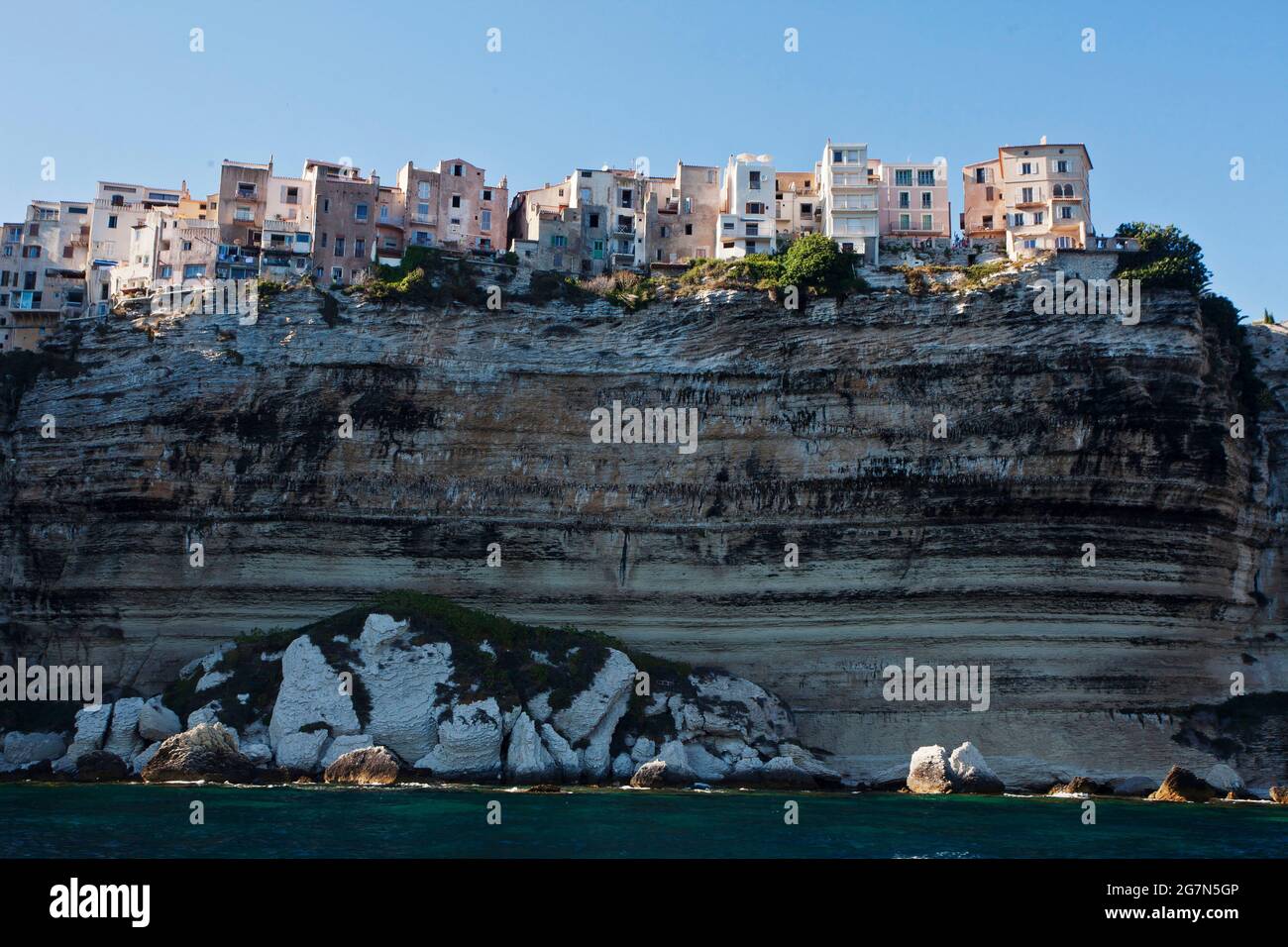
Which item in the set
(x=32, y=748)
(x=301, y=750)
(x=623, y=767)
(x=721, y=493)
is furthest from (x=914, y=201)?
(x=32, y=748)

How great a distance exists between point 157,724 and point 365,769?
637 cm

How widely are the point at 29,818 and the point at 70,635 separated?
56.0 ft

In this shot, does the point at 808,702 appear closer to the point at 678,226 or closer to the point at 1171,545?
the point at 1171,545

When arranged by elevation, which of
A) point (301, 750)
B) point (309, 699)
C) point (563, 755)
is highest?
point (309, 699)

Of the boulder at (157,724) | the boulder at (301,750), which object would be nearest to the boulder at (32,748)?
the boulder at (157,724)

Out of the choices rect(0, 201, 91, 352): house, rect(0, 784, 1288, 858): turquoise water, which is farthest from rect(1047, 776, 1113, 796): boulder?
rect(0, 201, 91, 352): house

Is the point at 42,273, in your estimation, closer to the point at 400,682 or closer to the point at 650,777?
the point at 400,682

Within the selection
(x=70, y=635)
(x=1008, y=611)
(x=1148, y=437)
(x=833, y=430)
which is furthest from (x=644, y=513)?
(x=70, y=635)

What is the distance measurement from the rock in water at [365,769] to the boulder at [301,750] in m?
0.62

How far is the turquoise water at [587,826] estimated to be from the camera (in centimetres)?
2173

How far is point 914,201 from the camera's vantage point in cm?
5012

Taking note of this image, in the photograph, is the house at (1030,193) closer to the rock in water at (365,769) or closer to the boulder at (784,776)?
the boulder at (784,776)

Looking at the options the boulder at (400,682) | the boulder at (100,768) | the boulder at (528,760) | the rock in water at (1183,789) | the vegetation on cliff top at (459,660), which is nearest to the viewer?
the boulder at (528,760)

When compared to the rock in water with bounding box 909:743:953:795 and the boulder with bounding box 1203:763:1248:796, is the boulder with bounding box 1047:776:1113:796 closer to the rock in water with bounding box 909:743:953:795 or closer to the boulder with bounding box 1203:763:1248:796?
the boulder with bounding box 1203:763:1248:796
